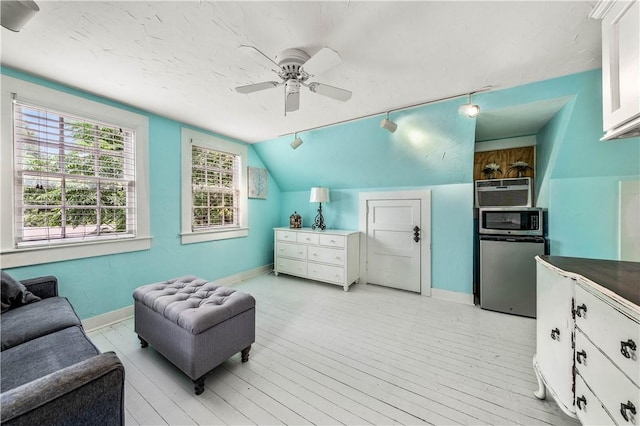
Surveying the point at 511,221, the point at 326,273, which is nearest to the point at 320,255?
the point at 326,273

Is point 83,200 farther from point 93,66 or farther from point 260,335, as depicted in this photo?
point 260,335

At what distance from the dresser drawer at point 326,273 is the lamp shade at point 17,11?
3.54 metres

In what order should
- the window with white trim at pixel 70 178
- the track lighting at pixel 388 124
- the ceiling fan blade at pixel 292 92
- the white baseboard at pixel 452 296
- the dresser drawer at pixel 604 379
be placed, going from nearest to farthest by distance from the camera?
the dresser drawer at pixel 604 379 < the ceiling fan blade at pixel 292 92 < the window with white trim at pixel 70 178 < the track lighting at pixel 388 124 < the white baseboard at pixel 452 296

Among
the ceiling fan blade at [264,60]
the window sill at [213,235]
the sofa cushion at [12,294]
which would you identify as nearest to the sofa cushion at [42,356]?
the sofa cushion at [12,294]

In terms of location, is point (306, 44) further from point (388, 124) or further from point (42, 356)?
point (42, 356)

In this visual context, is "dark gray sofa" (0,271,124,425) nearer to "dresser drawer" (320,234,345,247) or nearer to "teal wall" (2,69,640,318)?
"teal wall" (2,69,640,318)

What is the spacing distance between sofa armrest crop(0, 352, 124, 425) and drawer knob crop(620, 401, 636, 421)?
1879mm

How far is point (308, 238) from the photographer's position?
400 centimetres

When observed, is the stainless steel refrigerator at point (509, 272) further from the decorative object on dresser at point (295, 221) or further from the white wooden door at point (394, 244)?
the decorative object on dresser at point (295, 221)

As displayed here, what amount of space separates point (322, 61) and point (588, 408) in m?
2.28

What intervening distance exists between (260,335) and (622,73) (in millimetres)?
3046

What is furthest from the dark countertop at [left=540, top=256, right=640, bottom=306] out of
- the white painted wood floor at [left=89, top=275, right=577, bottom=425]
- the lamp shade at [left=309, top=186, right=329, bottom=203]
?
the lamp shade at [left=309, top=186, right=329, bottom=203]

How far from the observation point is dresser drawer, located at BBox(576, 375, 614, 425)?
3.20 ft

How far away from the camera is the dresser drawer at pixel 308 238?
390cm
